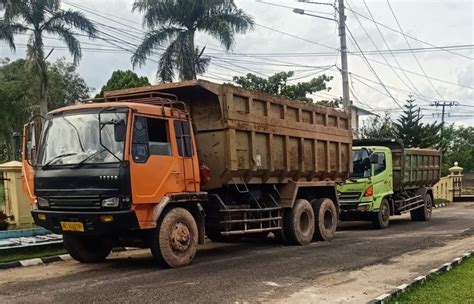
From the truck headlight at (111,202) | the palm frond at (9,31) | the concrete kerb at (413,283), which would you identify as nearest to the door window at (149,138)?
the truck headlight at (111,202)

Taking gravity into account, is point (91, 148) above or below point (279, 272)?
above

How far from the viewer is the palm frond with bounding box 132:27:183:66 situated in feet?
85.5

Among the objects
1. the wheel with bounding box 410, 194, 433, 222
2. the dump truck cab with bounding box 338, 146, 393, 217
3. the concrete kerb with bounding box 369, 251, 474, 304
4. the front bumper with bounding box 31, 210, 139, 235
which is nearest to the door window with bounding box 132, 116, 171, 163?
the front bumper with bounding box 31, 210, 139, 235

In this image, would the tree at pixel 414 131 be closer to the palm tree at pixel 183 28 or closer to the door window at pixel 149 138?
the palm tree at pixel 183 28

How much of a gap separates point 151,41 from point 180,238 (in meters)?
18.6

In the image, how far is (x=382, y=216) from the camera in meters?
16.2

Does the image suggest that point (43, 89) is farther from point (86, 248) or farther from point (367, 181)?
point (86, 248)

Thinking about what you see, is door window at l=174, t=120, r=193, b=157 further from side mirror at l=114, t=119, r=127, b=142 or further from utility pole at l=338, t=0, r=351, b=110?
utility pole at l=338, t=0, r=351, b=110

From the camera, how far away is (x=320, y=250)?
37.3ft

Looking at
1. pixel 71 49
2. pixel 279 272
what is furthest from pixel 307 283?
pixel 71 49

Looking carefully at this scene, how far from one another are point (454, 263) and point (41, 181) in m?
6.54

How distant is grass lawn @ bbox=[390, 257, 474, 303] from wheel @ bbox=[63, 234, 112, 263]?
17.8 ft

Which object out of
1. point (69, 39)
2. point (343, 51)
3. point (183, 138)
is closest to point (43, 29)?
point (69, 39)

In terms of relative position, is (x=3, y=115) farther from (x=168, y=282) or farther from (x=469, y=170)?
(x=469, y=170)
